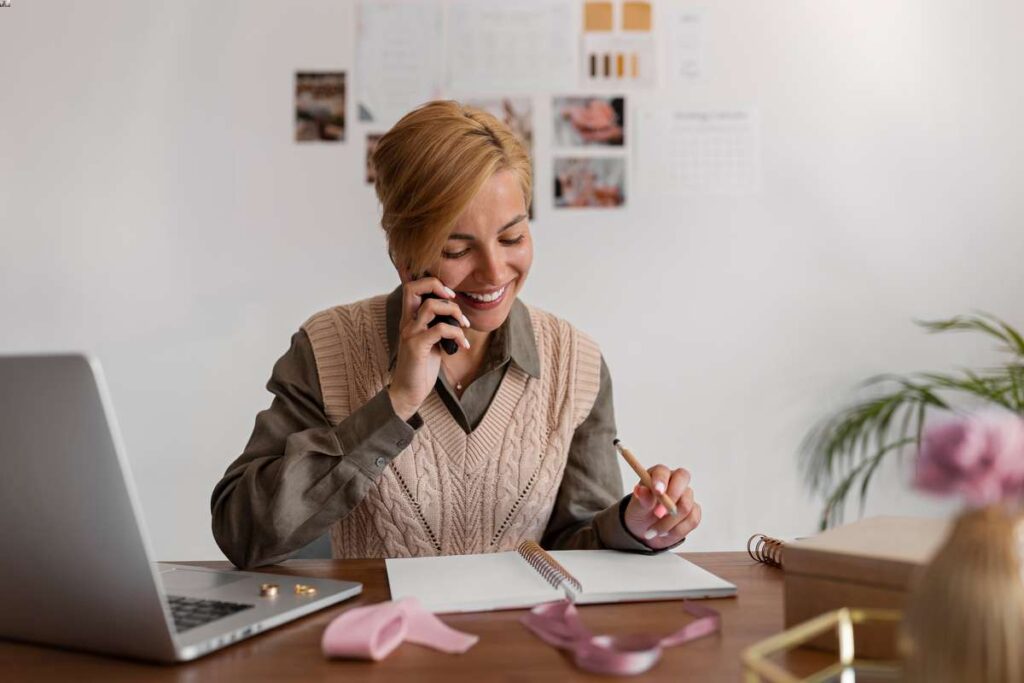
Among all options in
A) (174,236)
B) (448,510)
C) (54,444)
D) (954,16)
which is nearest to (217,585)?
(54,444)

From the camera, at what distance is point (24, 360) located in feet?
2.37

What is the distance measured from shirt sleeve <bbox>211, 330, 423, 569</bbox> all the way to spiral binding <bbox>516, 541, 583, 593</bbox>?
279mm

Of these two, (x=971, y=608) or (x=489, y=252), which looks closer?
(x=971, y=608)

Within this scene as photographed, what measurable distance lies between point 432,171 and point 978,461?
1155 mm

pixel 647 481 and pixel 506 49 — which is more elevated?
pixel 506 49

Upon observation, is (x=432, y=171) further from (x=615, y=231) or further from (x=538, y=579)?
(x=615, y=231)

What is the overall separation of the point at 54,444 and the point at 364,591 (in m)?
0.44

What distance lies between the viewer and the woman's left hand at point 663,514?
1.26 meters

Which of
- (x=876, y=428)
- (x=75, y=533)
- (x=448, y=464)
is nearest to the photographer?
(x=75, y=533)

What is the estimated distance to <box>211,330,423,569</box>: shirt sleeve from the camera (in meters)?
1.33

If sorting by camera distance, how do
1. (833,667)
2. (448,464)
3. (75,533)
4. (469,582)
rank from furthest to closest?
1. (448,464)
2. (469,582)
3. (75,533)
4. (833,667)

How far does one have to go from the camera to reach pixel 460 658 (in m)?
0.85

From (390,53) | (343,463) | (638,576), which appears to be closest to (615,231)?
(390,53)

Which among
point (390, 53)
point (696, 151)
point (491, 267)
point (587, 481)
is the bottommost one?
point (587, 481)
